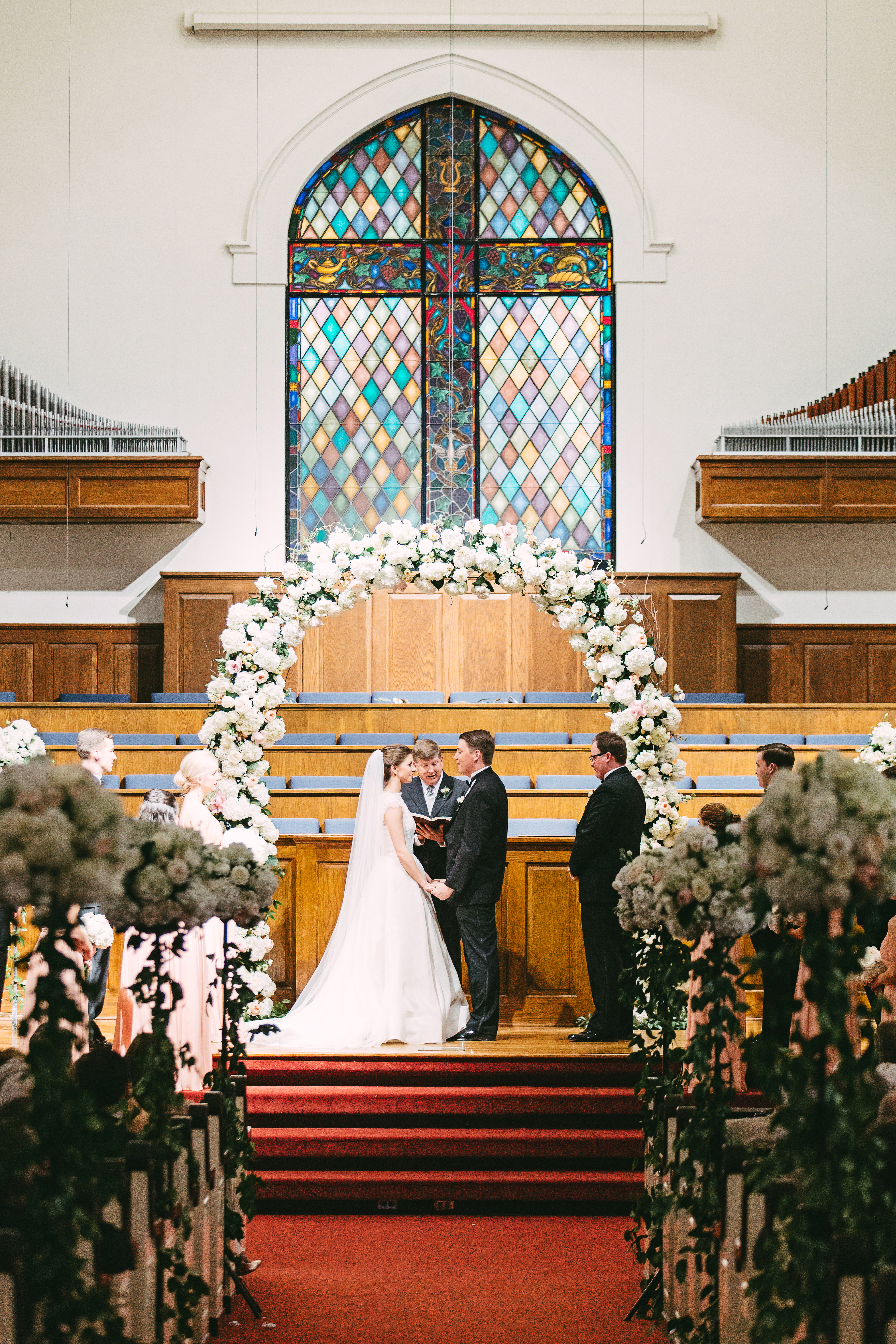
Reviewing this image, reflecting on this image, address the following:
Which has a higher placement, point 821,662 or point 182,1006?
point 821,662

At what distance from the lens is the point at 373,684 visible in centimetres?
1120

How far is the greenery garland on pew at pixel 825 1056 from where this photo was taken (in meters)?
2.33

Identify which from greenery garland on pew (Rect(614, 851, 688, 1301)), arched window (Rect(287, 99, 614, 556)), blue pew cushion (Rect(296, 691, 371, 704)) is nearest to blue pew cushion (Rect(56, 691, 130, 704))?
blue pew cushion (Rect(296, 691, 371, 704))

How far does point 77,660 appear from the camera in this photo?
1196cm

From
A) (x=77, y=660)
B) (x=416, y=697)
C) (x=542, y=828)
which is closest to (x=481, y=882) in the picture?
(x=542, y=828)

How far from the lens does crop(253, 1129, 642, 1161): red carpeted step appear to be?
4.86 metres

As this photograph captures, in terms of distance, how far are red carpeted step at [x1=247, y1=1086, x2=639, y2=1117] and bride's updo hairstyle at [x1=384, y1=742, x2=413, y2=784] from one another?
4.59 ft

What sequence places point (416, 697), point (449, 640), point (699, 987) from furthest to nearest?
1. point (449, 640)
2. point (416, 697)
3. point (699, 987)

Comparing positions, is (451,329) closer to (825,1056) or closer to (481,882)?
(481,882)

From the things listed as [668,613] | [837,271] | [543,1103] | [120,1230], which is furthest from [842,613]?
[120,1230]

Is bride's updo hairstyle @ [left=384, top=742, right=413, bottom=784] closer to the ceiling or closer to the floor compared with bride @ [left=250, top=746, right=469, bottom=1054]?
closer to the ceiling

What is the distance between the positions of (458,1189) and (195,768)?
6.69ft

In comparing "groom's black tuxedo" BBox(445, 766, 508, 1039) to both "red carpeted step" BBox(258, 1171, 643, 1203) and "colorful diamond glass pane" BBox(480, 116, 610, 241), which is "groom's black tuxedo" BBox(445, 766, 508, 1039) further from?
"colorful diamond glass pane" BBox(480, 116, 610, 241)

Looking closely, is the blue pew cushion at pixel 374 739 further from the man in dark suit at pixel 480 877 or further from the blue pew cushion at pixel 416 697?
the man in dark suit at pixel 480 877
